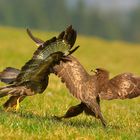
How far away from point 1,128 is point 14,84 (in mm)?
1188

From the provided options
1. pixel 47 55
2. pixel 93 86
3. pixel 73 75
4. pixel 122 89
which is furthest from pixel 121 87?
pixel 47 55

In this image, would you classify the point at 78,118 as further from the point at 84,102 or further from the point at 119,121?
the point at 84,102

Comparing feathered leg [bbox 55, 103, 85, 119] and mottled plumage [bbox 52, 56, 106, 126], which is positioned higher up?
mottled plumage [bbox 52, 56, 106, 126]

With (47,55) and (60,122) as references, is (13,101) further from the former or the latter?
(47,55)

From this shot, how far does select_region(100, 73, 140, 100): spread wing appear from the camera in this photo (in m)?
9.20

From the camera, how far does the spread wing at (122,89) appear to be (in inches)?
362

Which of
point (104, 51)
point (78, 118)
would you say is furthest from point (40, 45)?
point (104, 51)

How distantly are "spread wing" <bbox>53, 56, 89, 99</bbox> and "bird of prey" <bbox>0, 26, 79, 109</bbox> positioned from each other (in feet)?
0.37

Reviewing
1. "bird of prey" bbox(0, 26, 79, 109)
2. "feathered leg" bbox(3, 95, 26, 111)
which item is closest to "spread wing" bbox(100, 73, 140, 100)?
"bird of prey" bbox(0, 26, 79, 109)

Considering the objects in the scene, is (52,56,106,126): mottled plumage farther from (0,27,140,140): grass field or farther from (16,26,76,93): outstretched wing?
(0,27,140,140): grass field

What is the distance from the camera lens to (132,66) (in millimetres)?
42750

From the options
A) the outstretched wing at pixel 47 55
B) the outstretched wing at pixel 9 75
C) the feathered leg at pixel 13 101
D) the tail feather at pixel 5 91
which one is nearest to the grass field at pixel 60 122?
the feathered leg at pixel 13 101

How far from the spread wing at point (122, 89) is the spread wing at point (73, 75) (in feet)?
1.37

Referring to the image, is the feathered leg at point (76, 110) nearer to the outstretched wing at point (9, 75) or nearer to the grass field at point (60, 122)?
the grass field at point (60, 122)
